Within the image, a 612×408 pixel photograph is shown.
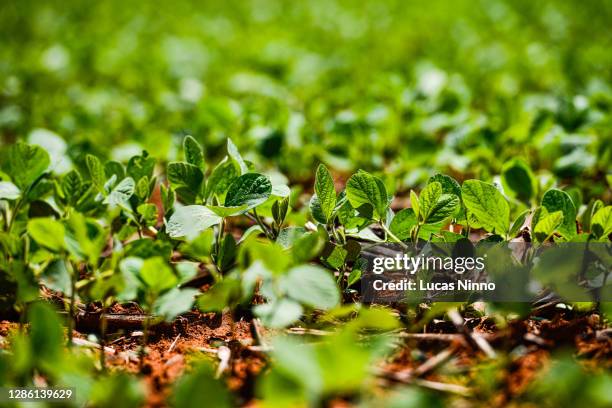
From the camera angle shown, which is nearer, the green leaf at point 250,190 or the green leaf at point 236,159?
the green leaf at point 250,190

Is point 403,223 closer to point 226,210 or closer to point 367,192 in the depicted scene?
point 367,192

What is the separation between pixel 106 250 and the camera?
1617 millimetres

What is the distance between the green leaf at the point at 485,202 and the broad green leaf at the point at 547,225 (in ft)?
0.20

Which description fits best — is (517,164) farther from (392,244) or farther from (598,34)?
(598,34)

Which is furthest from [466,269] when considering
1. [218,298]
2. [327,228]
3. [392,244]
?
[218,298]

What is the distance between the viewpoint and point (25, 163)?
4.64 ft

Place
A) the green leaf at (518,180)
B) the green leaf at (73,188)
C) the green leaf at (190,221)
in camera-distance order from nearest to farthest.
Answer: the green leaf at (190,221) < the green leaf at (73,188) < the green leaf at (518,180)

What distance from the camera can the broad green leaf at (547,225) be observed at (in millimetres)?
1179

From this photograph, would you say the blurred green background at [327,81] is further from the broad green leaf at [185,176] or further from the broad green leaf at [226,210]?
the broad green leaf at [226,210]

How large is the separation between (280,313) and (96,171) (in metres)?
0.63

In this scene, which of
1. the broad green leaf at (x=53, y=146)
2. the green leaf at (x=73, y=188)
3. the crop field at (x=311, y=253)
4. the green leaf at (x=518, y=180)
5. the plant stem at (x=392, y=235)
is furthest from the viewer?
the broad green leaf at (x=53, y=146)

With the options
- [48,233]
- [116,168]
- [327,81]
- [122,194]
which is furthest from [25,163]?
[327,81]

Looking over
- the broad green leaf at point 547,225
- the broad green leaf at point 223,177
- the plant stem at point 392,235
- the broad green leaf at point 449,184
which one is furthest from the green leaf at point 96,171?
the broad green leaf at point 547,225

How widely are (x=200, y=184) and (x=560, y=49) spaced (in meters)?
2.90
